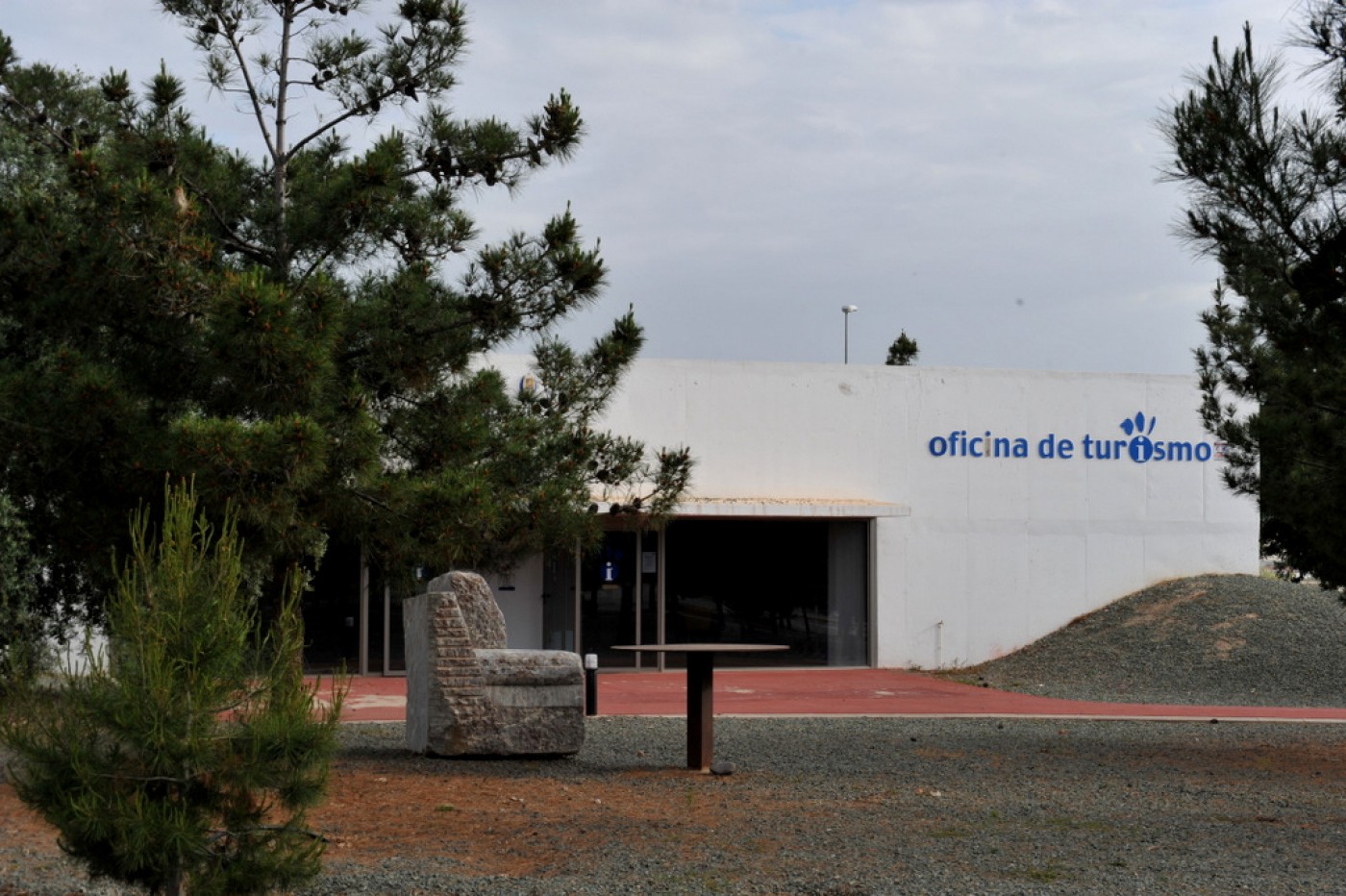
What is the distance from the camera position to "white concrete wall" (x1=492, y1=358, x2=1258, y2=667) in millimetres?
21656

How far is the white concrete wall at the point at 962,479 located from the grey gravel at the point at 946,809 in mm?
4566

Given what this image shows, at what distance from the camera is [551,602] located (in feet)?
69.1

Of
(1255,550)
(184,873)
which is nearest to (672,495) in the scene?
(184,873)

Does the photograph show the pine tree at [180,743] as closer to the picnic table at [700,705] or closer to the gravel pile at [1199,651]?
the picnic table at [700,705]

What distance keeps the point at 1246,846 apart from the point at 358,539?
5854 millimetres

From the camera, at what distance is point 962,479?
22.5 metres

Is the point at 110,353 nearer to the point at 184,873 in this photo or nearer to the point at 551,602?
the point at 184,873

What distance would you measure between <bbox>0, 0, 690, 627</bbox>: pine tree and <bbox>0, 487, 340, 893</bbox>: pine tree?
3.51m

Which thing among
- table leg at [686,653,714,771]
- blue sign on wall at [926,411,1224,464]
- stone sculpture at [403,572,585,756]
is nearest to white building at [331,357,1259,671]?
blue sign on wall at [926,411,1224,464]

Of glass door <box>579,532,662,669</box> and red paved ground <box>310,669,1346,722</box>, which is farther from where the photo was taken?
glass door <box>579,532,662,669</box>

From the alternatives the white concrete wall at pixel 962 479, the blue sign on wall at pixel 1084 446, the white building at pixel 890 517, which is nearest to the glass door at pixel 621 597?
the white building at pixel 890 517

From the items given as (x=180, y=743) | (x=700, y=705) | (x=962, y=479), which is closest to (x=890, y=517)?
(x=962, y=479)

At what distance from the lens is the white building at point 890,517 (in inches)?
831

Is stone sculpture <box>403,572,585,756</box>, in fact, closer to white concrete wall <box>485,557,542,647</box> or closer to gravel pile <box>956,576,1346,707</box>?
gravel pile <box>956,576,1346,707</box>
